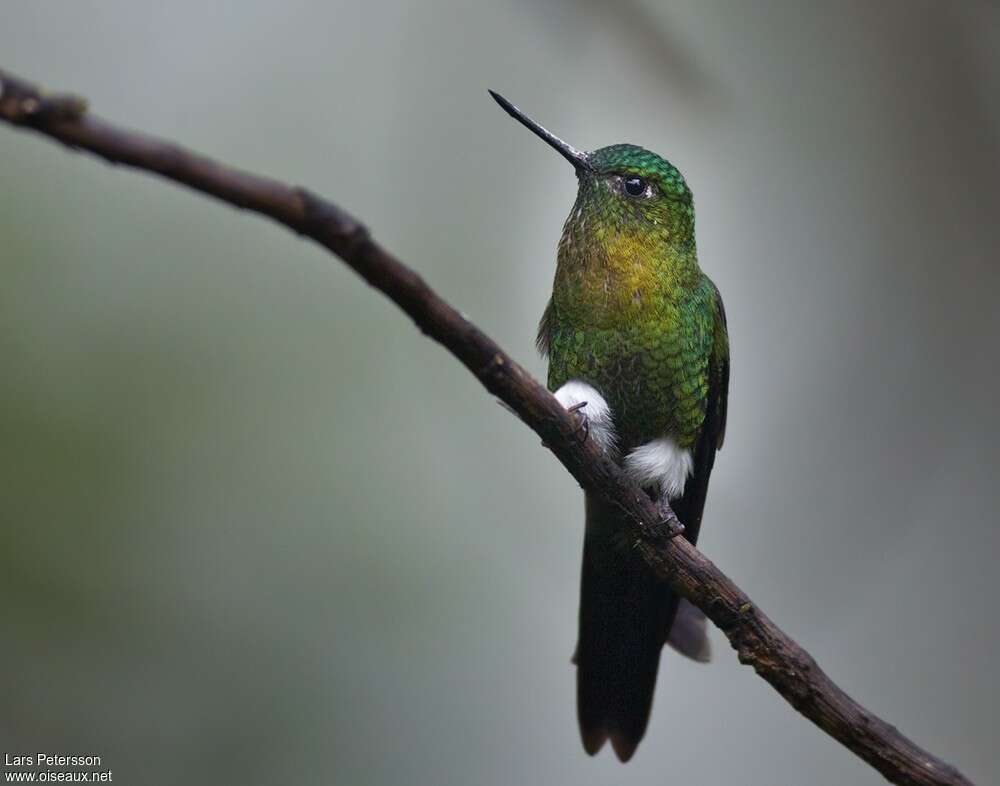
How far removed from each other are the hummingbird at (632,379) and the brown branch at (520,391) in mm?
449

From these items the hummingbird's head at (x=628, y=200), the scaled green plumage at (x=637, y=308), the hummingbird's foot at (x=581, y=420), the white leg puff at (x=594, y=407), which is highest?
the hummingbird's head at (x=628, y=200)

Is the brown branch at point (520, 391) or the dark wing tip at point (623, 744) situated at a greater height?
the brown branch at point (520, 391)

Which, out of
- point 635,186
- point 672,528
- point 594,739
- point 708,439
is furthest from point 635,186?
point 594,739

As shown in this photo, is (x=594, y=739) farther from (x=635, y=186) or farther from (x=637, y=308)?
(x=635, y=186)

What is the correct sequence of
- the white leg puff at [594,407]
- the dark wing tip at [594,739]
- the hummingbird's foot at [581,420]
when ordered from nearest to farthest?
1. the hummingbird's foot at [581,420]
2. the white leg puff at [594,407]
3. the dark wing tip at [594,739]

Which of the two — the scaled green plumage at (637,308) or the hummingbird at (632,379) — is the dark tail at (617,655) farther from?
the scaled green plumage at (637,308)

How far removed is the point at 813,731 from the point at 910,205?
8.54 ft

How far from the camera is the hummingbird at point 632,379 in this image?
281 cm

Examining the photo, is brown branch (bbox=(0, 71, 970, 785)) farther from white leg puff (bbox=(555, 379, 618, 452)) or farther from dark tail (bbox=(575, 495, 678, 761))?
dark tail (bbox=(575, 495, 678, 761))

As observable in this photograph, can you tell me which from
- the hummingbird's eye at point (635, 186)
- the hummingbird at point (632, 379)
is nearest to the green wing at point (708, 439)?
the hummingbird at point (632, 379)

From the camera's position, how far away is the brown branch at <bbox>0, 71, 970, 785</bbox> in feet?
4.25

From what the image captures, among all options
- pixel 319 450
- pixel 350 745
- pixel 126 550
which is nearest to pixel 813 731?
pixel 350 745

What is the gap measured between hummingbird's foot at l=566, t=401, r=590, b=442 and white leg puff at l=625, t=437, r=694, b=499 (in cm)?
23

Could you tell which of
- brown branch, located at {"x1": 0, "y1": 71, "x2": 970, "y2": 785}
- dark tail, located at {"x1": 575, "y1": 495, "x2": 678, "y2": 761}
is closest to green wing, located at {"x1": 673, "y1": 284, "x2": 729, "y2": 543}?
dark tail, located at {"x1": 575, "y1": 495, "x2": 678, "y2": 761}
